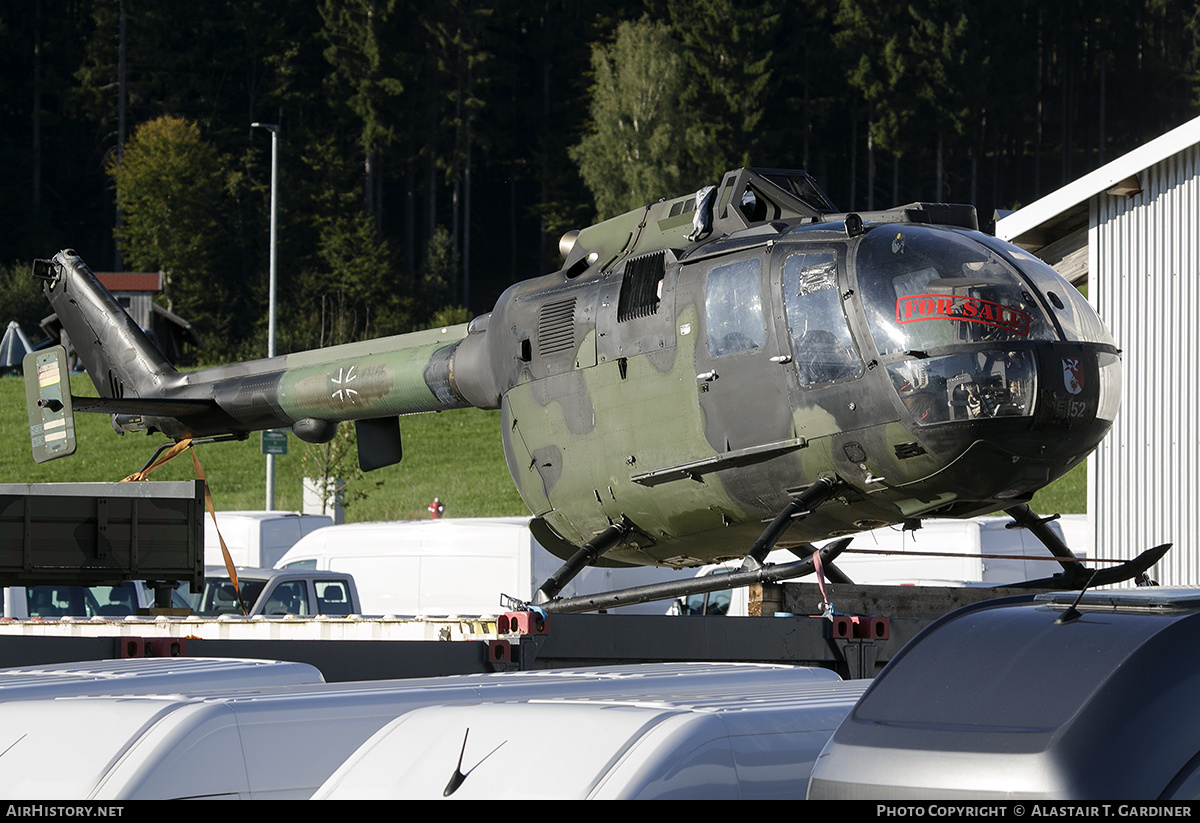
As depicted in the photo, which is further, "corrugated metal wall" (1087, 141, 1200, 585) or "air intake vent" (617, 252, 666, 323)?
"corrugated metal wall" (1087, 141, 1200, 585)

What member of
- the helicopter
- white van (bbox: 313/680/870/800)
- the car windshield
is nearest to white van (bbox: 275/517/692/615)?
the car windshield

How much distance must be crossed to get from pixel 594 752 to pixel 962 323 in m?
4.03

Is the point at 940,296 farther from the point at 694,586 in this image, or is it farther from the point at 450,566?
the point at 450,566

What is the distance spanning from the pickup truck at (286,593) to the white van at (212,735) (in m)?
13.6

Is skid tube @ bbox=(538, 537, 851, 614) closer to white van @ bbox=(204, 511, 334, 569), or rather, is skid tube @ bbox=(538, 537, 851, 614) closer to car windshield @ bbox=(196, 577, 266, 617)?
car windshield @ bbox=(196, 577, 266, 617)

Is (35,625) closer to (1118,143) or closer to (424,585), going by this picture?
(424,585)

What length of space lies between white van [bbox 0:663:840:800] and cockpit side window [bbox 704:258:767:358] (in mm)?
3065

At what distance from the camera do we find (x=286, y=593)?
60.5 ft

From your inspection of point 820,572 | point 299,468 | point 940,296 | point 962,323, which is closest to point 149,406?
point 820,572

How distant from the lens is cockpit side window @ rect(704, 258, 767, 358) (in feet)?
25.3

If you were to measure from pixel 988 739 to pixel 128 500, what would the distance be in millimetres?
8220

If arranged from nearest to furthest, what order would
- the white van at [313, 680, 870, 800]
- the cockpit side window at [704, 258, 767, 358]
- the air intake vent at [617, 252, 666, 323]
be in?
1. the white van at [313, 680, 870, 800]
2. the cockpit side window at [704, 258, 767, 358]
3. the air intake vent at [617, 252, 666, 323]
